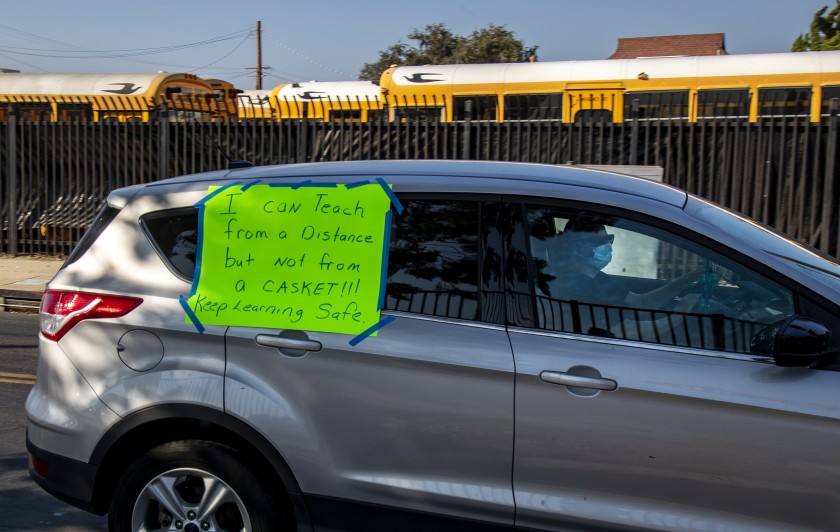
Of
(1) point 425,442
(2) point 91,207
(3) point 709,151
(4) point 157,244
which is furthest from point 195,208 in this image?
(2) point 91,207

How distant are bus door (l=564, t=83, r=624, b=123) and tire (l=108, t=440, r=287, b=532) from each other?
11057mm

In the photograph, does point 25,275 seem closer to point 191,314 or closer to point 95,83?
point 95,83

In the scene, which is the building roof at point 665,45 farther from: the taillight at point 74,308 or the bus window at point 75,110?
the taillight at point 74,308

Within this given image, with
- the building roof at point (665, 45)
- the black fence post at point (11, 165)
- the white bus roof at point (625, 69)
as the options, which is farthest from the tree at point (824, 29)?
the black fence post at point (11, 165)

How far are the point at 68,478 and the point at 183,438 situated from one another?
0.53 meters

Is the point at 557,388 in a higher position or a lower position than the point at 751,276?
lower

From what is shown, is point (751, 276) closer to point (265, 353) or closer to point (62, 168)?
point (265, 353)

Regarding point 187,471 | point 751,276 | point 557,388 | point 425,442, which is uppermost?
point 751,276

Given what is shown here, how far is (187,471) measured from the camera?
10.7ft

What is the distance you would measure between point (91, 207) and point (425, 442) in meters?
12.4

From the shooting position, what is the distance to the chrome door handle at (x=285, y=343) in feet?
10.4

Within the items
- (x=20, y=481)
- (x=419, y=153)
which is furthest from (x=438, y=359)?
(x=419, y=153)

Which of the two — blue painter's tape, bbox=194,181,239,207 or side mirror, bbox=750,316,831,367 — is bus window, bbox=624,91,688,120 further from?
side mirror, bbox=750,316,831,367

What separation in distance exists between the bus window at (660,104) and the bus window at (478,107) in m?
2.23
